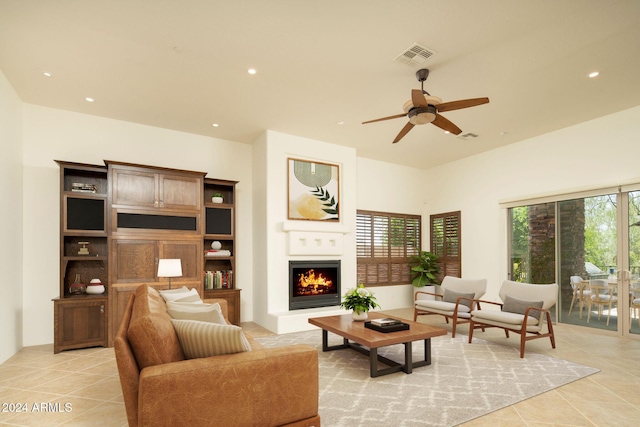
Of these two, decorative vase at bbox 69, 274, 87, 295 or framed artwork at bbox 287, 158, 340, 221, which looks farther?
framed artwork at bbox 287, 158, 340, 221

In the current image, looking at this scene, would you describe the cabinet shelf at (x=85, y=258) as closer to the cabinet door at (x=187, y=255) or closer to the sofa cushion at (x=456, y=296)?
the cabinet door at (x=187, y=255)

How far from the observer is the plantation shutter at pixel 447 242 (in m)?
7.68

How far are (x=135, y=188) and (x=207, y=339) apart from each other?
3804 millimetres

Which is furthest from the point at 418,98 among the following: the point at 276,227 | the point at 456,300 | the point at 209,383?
the point at 456,300

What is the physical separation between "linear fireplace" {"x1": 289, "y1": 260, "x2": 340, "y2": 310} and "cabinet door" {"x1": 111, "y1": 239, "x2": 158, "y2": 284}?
2.20 meters

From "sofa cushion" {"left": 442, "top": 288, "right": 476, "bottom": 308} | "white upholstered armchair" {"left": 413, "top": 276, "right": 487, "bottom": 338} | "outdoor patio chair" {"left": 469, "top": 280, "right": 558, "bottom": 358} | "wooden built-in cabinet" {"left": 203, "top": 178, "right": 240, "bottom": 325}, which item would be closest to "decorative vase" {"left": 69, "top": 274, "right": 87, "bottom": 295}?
"wooden built-in cabinet" {"left": 203, "top": 178, "right": 240, "bottom": 325}

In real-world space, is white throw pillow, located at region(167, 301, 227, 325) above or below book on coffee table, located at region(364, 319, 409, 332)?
above

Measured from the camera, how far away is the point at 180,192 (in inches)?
210

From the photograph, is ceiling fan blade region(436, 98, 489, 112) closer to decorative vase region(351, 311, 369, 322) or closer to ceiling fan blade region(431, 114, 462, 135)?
ceiling fan blade region(431, 114, 462, 135)

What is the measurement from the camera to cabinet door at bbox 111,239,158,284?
481 cm

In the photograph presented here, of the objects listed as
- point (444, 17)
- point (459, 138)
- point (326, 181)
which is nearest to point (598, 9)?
point (444, 17)

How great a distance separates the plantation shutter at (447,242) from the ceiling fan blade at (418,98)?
16.0 ft

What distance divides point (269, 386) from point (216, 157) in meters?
5.03

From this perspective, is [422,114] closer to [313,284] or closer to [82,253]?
[313,284]
